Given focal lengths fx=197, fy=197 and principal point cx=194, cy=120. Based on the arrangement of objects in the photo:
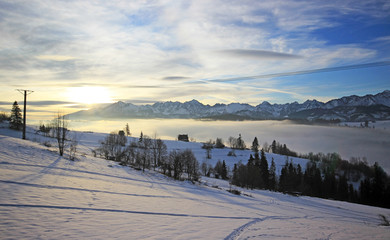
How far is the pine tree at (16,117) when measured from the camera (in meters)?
49.8

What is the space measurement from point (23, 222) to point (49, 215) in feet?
3.52

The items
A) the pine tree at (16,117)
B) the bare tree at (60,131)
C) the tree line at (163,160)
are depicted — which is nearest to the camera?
the bare tree at (60,131)

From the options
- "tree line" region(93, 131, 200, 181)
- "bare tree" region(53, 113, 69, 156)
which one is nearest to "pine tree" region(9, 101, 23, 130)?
"tree line" region(93, 131, 200, 181)

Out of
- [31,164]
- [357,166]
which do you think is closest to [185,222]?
[31,164]

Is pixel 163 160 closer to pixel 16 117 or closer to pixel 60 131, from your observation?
pixel 60 131

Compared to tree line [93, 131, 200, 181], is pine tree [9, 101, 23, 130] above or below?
above

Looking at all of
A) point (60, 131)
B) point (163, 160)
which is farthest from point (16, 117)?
point (163, 160)

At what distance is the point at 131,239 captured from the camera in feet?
24.8

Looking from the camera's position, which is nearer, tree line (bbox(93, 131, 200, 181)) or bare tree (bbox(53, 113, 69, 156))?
bare tree (bbox(53, 113, 69, 156))

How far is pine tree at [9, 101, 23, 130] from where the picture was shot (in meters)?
49.8

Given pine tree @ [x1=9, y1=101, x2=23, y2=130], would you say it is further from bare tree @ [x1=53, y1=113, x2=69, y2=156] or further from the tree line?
bare tree @ [x1=53, y1=113, x2=69, y2=156]

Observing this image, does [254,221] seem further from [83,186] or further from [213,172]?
[213,172]

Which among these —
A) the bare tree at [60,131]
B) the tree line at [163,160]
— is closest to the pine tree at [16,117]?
the tree line at [163,160]

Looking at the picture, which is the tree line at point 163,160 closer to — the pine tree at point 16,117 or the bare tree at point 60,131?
the bare tree at point 60,131
